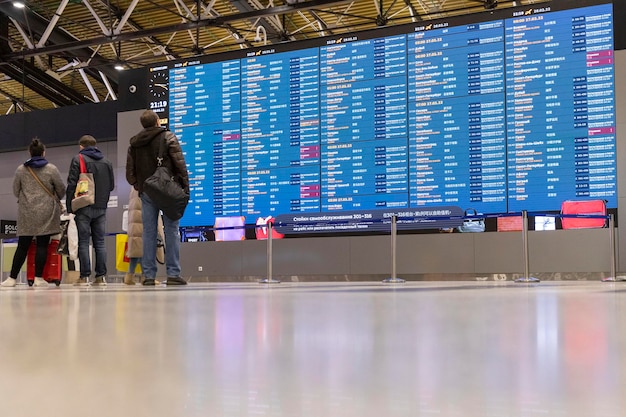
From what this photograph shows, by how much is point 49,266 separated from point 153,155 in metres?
2.57

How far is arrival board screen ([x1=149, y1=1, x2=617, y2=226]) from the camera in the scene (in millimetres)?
10719

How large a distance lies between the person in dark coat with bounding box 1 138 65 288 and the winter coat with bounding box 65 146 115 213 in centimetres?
18

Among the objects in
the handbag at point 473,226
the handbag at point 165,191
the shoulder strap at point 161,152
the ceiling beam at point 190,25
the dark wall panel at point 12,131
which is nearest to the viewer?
the handbag at point 165,191

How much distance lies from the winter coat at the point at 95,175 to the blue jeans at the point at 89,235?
0.38 feet

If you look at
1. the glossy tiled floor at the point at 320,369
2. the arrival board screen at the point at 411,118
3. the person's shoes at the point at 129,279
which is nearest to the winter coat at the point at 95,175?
the person's shoes at the point at 129,279

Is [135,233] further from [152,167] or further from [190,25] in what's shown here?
[190,25]

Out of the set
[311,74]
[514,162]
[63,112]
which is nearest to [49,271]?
[311,74]

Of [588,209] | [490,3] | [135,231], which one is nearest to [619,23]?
[588,209]

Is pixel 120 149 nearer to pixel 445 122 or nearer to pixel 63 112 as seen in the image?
pixel 63 112

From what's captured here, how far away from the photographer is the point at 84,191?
8242 mm

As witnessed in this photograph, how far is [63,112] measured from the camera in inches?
744

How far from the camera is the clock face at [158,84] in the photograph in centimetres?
1396

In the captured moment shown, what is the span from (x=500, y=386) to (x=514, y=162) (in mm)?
10436

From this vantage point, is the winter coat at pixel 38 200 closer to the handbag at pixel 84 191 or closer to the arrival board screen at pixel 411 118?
the handbag at pixel 84 191
